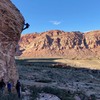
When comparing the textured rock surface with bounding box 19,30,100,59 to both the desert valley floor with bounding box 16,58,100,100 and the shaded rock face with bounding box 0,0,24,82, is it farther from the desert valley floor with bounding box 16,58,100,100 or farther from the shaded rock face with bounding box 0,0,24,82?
the shaded rock face with bounding box 0,0,24,82

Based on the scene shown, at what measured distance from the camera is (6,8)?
1536 centimetres

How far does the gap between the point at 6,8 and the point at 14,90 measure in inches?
169

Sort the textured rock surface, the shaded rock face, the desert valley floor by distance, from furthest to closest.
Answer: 1. the textured rock surface
2. the desert valley floor
3. the shaded rock face

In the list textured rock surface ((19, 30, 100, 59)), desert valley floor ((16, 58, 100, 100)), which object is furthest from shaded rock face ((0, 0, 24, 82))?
textured rock surface ((19, 30, 100, 59))

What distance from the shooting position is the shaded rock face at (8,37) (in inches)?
586

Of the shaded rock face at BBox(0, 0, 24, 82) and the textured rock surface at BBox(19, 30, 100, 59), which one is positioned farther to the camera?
the textured rock surface at BBox(19, 30, 100, 59)

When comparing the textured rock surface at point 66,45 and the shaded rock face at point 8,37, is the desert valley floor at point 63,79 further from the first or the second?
the textured rock surface at point 66,45

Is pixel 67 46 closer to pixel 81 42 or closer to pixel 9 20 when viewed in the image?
pixel 81 42

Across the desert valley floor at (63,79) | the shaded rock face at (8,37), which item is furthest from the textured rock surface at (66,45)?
the shaded rock face at (8,37)

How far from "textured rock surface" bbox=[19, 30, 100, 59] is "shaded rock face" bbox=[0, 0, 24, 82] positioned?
134 m

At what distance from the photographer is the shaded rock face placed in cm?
1488

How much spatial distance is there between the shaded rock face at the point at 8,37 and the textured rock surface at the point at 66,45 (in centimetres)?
13375

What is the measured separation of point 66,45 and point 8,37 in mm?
144181

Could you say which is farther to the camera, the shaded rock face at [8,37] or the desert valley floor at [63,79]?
the desert valley floor at [63,79]
